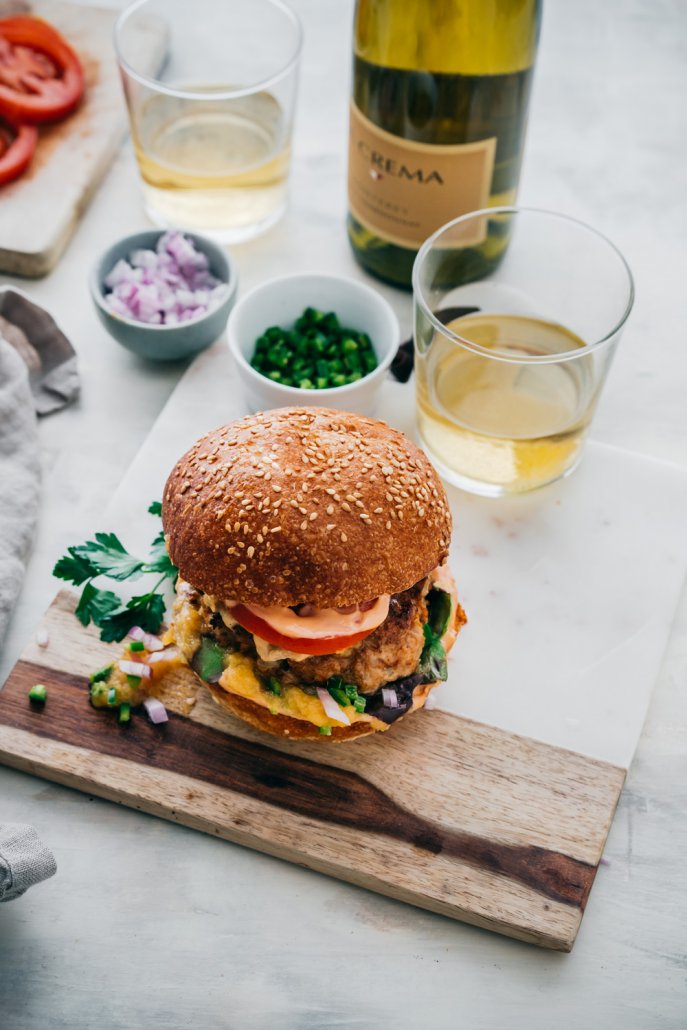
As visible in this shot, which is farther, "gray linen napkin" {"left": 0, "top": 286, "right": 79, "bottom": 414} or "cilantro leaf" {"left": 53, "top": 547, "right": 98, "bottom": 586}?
"gray linen napkin" {"left": 0, "top": 286, "right": 79, "bottom": 414}

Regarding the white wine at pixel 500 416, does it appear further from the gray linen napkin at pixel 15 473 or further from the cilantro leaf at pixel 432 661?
the gray linen napkin at pixel 15 473

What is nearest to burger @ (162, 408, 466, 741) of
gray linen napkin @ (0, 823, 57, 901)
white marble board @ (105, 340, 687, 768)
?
white marble board @ (105, 340, 687, 768)

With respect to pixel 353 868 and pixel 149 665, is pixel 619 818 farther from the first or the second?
A: pixel 149 665

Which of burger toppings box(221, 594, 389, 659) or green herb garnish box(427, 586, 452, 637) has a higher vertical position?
burger toppings box(221, 594, 389, 659)

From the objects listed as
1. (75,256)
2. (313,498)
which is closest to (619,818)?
(313,498)

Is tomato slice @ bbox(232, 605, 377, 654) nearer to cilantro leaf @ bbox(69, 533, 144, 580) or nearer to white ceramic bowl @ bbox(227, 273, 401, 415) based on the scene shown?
cilantro leaf @ bbox(69, 533, 144, 580)
